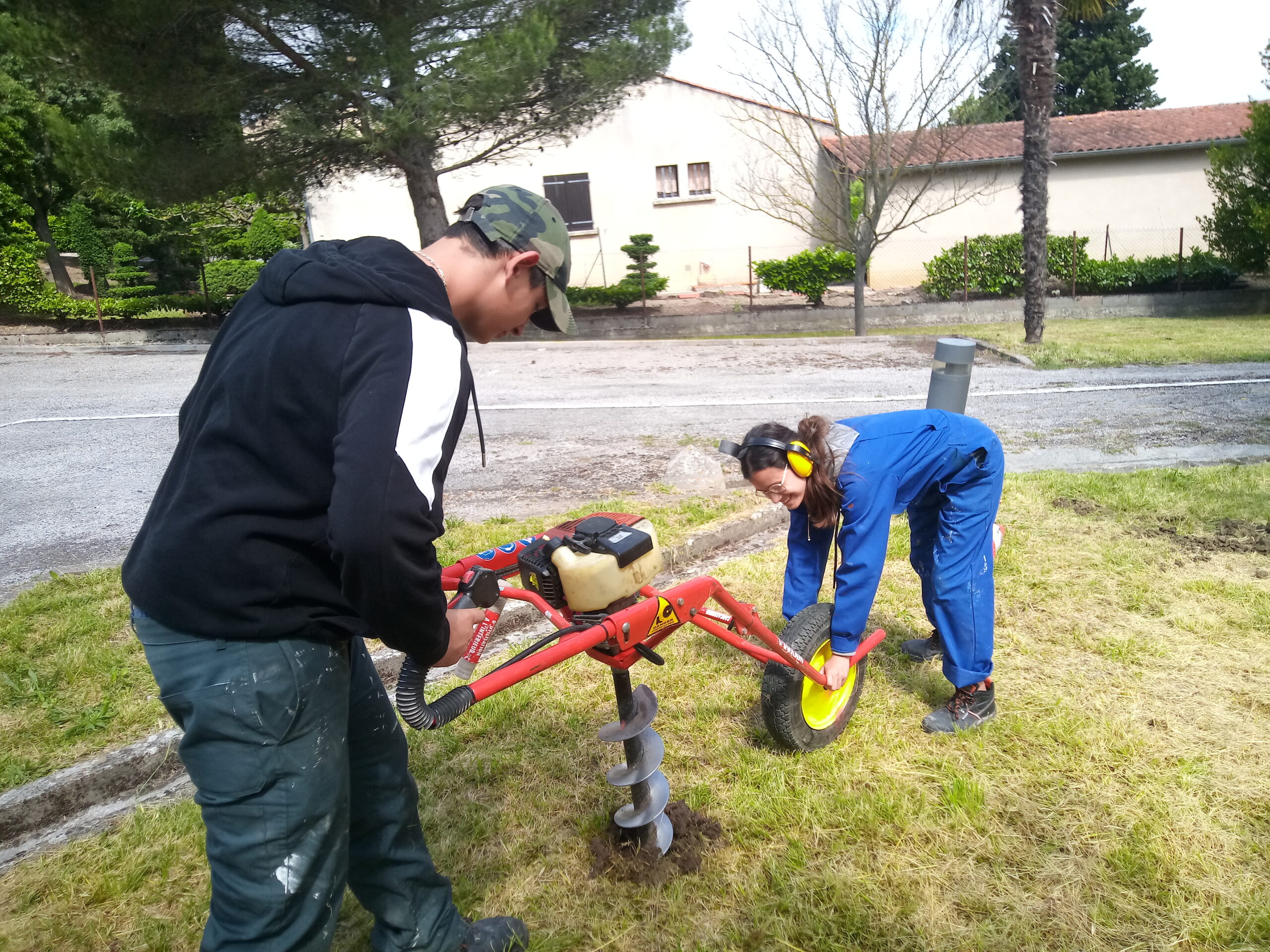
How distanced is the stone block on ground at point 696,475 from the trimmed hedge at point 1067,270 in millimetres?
16323

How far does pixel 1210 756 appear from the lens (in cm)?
321

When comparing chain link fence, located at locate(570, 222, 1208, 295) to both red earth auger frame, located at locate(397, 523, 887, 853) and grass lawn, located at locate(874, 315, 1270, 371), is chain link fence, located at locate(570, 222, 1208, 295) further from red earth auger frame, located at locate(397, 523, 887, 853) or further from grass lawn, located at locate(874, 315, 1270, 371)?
red earth auger frame, located at locate(397, 523, 887, 853)

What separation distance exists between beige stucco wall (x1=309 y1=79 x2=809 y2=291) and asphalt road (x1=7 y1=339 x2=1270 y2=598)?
9.48m

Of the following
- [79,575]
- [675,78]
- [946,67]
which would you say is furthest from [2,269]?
[946,67]

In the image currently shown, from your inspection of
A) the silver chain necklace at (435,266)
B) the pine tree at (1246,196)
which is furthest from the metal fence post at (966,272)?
the silver chain necklace at (435,266)

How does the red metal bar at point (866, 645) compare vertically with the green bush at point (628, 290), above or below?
below

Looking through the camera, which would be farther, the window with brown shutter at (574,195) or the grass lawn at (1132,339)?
the window with brown shutter at (574,195)

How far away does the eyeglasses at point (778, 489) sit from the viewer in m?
2.99

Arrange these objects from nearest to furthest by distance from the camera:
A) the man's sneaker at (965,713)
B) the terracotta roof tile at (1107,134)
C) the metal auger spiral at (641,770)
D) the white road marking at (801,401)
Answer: the metal auger spiral at (641,770), the man's sneaker at (965,713), the white road marking at (801,401), the terracotta roof tile at (1107,134)

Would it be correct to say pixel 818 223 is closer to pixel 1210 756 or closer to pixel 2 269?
pixel 2 269

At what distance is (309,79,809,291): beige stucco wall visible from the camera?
911 inches

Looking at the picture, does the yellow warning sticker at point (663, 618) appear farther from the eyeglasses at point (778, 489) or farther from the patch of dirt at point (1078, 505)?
the patch of dirt at point (1078, 505)

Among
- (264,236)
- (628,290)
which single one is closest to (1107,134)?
(628,290)

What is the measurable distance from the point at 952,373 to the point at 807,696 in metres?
2.67
